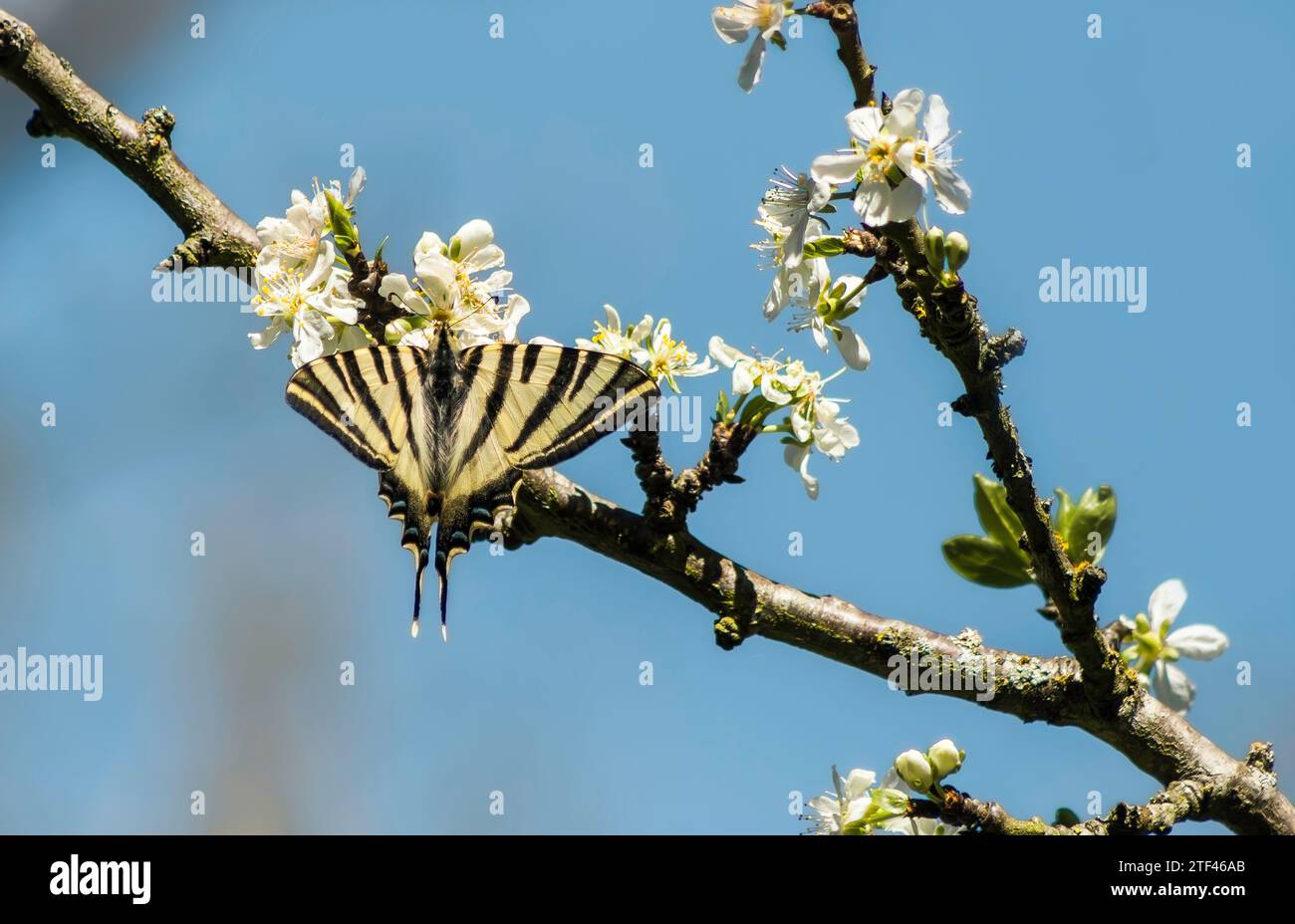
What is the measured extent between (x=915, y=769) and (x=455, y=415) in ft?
3.92

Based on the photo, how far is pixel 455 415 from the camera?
8.52ft

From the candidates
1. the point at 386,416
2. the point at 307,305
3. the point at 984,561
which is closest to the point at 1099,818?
the point at 984,561

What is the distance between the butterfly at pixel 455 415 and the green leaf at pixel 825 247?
1.31ft

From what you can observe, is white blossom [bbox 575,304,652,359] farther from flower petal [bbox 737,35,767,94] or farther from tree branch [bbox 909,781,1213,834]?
tree branch [bbox 909,781,1213,834]

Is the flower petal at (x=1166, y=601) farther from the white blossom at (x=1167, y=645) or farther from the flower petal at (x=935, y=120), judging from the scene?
the flower petal at (x=935, y=120)

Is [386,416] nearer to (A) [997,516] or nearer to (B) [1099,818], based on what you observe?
(A) [997,516]

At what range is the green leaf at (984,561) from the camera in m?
2.66

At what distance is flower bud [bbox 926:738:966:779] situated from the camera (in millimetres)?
2348

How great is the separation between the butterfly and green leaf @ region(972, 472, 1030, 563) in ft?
2.59

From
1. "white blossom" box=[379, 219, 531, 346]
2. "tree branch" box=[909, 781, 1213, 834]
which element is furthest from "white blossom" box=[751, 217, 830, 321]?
"tree branch" box=[909, 781, 1213, 834]

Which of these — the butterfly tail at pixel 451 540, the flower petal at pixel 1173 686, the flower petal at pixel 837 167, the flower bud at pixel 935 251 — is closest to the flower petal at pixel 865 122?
the flower petal at pixel 837 167
